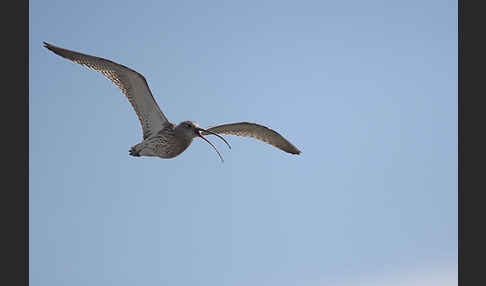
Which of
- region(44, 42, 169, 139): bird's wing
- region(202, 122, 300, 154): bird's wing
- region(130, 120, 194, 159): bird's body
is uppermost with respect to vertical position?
region(44, 42, 169, 139): bird's wing

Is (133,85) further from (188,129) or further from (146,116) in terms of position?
(188,129)

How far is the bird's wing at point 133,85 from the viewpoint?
12531mm

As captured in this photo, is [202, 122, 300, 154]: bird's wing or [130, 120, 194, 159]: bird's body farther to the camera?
[202, 122, 300, 154]: bird's wing

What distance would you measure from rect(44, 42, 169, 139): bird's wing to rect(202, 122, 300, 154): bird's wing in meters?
1.64

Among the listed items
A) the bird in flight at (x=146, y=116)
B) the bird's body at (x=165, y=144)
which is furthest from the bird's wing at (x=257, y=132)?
the bird's body at (x=165, y=144)

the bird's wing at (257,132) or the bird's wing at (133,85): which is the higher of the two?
the bird's wing at (133,85)

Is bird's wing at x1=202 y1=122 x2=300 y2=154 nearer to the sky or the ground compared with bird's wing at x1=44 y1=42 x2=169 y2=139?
nearer to the ground

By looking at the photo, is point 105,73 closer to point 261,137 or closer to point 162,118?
point 162,118

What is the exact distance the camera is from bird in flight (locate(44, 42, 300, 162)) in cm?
1259

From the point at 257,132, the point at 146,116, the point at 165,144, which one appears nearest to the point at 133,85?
the point at 146,116

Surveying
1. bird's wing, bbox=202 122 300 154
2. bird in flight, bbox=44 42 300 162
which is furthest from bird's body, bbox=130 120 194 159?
bird's wing, bbox=202 122 300 154

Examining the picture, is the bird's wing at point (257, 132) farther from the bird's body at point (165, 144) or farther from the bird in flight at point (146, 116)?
the bird's body at point (165, 144)

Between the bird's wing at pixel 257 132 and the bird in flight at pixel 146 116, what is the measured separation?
3.52ft

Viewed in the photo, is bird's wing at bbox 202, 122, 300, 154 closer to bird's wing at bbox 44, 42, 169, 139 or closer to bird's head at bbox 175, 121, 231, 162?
bird's head at bbox 175, 121, 231, 162
